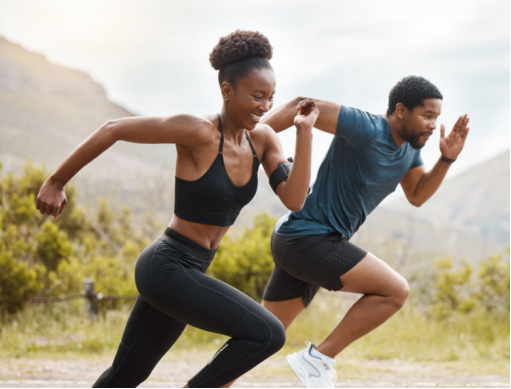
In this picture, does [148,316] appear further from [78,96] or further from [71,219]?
[78,96]

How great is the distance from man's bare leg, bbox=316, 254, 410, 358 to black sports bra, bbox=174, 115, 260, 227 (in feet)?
2.85

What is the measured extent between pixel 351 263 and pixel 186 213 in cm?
104

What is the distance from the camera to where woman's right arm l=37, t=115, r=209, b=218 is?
2396mm

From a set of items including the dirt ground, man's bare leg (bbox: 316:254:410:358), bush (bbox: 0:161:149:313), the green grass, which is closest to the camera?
man's bare leg (bbox: 316:254:410:358)

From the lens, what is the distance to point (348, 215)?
10.9ft

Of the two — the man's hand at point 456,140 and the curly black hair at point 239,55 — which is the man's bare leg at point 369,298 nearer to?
the man's hand at point 456,140

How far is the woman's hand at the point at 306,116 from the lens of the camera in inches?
100

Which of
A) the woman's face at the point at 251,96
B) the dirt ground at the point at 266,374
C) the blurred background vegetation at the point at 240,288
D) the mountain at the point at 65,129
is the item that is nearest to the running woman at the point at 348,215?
the woman's face at the point at 251,96

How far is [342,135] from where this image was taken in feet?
10.7

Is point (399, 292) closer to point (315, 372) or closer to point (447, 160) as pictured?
point (315, 372)

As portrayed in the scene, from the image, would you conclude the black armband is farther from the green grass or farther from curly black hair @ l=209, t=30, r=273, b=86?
the green grass

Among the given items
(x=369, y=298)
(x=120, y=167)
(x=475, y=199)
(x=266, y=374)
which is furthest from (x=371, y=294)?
(x=120, y=167)

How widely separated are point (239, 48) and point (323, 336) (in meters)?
4.72

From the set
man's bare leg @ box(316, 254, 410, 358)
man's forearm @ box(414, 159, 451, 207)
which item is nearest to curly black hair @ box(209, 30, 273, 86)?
man's bare leg @ box(316, 254, 410, 358)
